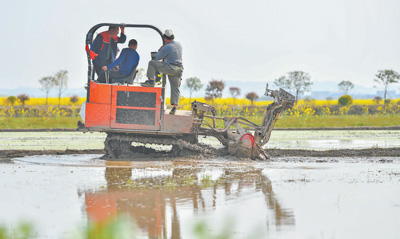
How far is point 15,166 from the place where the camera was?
13.7 m

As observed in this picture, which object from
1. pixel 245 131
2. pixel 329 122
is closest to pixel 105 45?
pixel 245 131

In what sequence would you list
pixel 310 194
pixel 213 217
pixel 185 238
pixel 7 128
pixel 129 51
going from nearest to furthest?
pixel 185 238 → pixel 213 217 → pixel 310 194 → pixel 129 51 → pixel 7 128

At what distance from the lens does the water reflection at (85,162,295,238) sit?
7.94 meters

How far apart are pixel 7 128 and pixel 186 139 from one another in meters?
21.4

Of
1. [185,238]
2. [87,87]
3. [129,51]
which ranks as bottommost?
[185,238]

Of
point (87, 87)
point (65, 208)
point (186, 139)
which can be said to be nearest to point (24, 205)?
point (65, 208)

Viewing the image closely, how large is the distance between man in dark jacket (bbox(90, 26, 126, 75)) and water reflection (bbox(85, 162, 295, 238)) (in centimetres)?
305

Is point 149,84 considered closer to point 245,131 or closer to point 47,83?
point 245,131

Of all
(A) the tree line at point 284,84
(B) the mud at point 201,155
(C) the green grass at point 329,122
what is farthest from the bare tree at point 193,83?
(B) the mud at point 201,155

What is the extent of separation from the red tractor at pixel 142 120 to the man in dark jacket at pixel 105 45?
0.63 feet

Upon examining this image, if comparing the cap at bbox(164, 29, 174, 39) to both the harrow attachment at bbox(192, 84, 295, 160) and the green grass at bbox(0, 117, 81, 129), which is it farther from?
the green grass at bbox(0, 117, 81, 129)

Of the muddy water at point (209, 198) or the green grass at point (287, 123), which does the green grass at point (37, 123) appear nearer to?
the green grass at point (287, 123)

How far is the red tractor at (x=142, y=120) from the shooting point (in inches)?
562

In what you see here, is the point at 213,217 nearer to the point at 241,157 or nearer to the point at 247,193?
the point at 247,193
